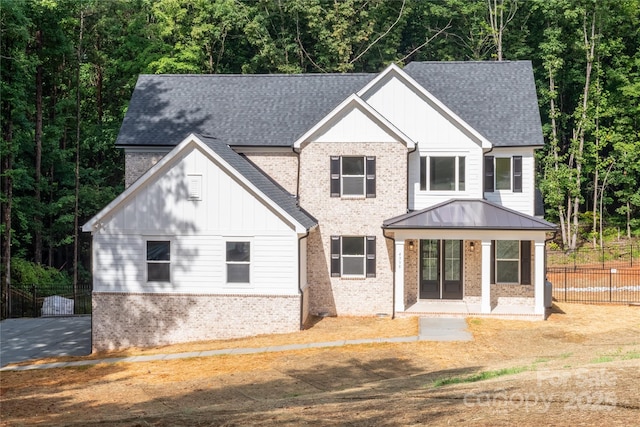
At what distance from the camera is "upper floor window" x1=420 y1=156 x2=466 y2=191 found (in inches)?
1099

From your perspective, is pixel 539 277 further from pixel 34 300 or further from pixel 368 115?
pixel 34 300

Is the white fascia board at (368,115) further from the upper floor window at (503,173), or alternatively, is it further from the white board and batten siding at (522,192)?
the white board and batten siding at (522,192)

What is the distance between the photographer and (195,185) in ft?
→ 80.5

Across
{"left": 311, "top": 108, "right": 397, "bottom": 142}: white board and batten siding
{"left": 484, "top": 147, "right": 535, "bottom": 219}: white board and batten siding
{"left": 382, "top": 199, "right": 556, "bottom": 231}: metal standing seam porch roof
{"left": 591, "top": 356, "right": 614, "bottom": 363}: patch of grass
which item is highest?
{"left": 311, "top": 108, "right": 397, "bottom": 142}: white board and batten siding

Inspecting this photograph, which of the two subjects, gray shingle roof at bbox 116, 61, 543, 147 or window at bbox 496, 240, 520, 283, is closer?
window at bbox 496, 240, 520, 283

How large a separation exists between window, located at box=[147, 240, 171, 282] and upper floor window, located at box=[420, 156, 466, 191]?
980cm

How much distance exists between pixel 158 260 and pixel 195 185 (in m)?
2.78

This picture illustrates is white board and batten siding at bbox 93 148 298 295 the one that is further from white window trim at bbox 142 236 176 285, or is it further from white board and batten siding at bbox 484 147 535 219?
white board and batten siding at bbox 484 147 535 219

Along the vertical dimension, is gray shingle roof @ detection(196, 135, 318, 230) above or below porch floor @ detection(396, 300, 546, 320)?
above

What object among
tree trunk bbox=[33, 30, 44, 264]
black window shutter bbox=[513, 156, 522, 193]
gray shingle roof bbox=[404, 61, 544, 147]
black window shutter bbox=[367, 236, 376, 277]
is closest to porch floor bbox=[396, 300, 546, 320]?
Answer: black window shutter bbox=[367, 236, 376, 277]

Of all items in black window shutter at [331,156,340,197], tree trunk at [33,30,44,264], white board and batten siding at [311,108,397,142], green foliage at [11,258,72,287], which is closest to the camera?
white board and batten siding at [311,108,397,142]

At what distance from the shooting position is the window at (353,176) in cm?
2730

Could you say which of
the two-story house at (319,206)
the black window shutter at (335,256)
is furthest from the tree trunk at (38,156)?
the black window shutter at (335,256)

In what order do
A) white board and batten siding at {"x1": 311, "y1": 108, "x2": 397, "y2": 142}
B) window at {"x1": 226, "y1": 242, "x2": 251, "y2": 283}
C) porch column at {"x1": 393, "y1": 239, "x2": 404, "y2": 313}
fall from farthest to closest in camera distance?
white board and batten siding at {"x1": 311, "y1": 108, "x2": 397, "y2": 142} < porch column at {"x1": 393, "y1": 239, "x2": 404, "y2": 313} < window at {"x1": 226, "y1": 242, "x2": 251, "y2": 283}
